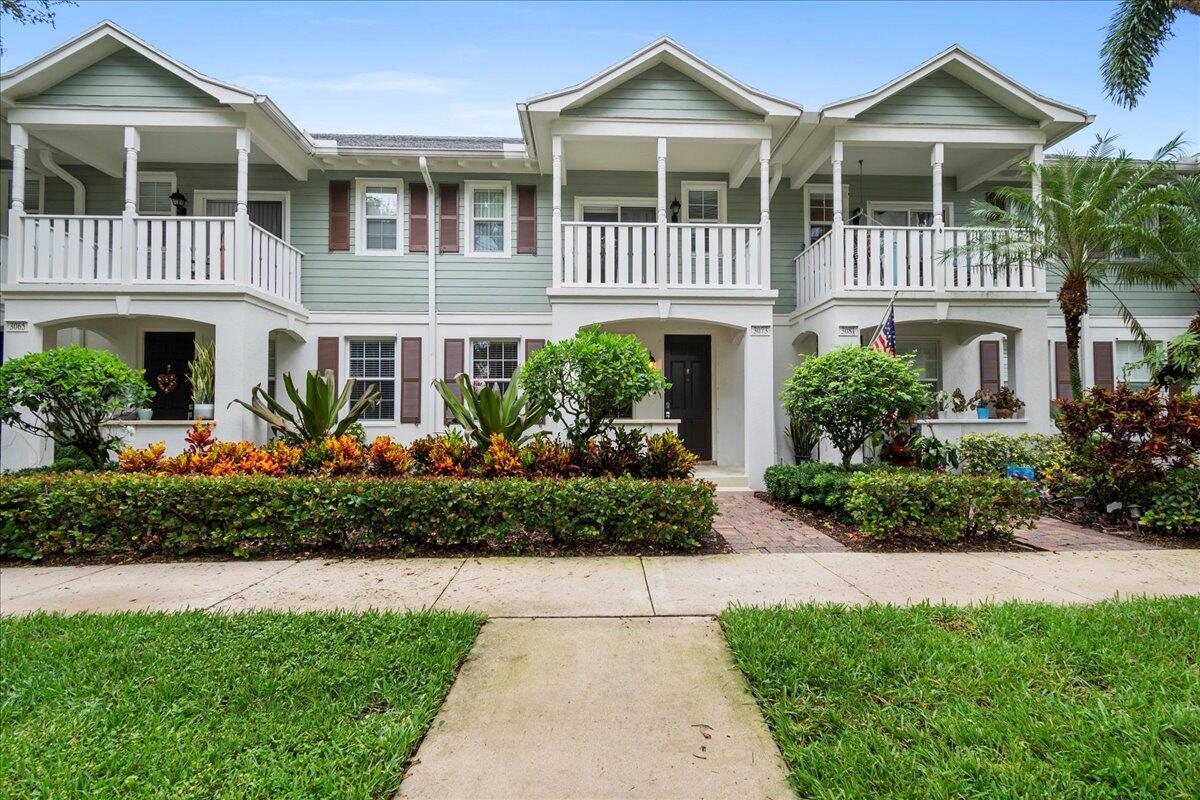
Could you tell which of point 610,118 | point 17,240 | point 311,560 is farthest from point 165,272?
point 610,118

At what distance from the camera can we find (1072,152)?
10.1m

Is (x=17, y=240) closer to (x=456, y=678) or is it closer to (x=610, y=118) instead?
(x=610, y=118)

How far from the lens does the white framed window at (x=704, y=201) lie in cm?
1217

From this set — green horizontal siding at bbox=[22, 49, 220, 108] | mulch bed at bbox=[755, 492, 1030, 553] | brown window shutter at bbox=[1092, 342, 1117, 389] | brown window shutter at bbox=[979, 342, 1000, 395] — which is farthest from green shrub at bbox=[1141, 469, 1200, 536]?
green horizontal siding at bbox=[22, 49, 220, 108]

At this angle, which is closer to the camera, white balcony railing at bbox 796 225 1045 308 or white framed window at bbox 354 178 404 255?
white balcony railing at bbox 796 225 1045 308

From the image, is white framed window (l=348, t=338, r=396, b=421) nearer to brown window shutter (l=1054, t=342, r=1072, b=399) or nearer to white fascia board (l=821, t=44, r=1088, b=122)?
white fascia board (l=821, t=44, r=1088, b=122)

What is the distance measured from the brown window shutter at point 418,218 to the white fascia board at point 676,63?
3343mm

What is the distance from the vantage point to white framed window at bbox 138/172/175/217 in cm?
1161

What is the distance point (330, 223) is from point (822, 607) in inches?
461

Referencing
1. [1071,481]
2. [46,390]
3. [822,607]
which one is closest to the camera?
[822,607]

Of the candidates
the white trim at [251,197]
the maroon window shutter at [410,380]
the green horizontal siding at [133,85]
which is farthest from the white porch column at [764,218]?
the green horizontal siding at [133,85]

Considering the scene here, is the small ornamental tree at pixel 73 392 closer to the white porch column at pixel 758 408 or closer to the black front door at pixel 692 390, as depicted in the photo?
the black front door at pixel 692 390

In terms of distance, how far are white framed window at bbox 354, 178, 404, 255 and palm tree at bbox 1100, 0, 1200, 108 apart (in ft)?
44.6

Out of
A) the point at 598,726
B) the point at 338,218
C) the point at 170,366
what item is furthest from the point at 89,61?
the point at 598,726
